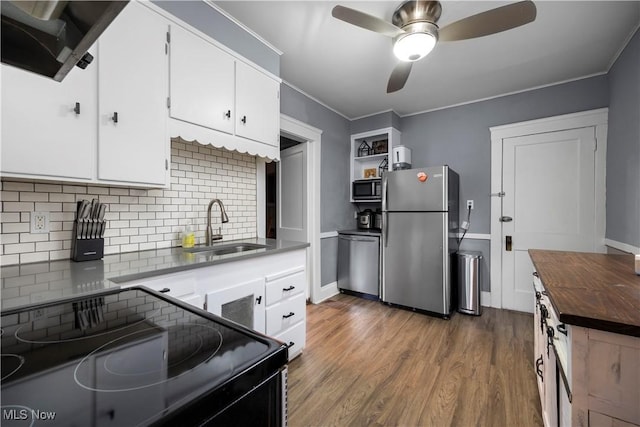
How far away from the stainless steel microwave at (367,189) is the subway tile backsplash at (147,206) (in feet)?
5.74

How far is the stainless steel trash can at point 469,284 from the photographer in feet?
9.75

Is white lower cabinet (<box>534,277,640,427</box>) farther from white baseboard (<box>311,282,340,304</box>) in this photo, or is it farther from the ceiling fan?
white baseboard (<box>311,282,340,304</box>)

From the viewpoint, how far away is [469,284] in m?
3.00

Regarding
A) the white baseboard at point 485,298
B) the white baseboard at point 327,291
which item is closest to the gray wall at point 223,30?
the white baseboard at point 327,291

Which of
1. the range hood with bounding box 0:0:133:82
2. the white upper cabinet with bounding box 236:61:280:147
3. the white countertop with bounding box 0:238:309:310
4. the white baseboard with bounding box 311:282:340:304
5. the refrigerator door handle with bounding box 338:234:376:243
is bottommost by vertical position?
the white baseboard with bounding box 311:282:340:304

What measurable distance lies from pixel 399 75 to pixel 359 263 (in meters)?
2.22

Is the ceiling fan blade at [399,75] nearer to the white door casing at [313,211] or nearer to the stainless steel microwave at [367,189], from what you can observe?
the white door casing at [313,211]

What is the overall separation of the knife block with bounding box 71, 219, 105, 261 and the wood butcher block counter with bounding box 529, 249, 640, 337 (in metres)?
2.01

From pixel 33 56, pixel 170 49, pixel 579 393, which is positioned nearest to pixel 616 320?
pixel 579 393

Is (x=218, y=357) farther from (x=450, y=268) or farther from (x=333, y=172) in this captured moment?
(x=333, y=172)

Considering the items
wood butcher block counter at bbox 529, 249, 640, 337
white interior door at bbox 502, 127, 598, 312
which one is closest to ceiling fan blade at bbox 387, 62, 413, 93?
wood butcher block counter at bbox 529, 249, 640, 337

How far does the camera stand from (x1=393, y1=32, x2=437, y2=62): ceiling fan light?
5.75 ft

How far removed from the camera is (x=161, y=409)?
379 millimetres

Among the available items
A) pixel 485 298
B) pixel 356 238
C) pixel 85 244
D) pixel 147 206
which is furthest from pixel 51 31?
pixel 485 298
